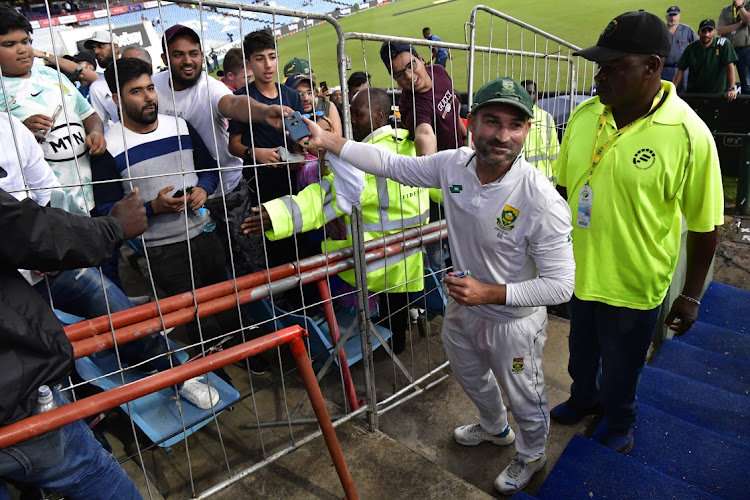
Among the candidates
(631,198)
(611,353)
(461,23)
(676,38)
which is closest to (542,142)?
(631,198)

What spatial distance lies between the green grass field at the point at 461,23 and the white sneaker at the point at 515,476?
13.7 m

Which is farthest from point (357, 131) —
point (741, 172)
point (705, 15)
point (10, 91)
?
point (705, 15)

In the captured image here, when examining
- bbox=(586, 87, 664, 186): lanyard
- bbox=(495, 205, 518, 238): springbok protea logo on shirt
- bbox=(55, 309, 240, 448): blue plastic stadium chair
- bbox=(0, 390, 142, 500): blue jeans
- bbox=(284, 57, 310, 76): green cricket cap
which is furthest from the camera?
bbox=(284, 57, 310, 76): green cricket cap

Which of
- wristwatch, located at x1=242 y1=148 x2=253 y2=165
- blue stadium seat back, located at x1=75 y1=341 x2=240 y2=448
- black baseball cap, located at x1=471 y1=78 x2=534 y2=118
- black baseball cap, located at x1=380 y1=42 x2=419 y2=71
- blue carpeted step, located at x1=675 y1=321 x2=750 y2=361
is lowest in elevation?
blue carpeted step, located at x1=675 y1=321 x2=750 y2=361

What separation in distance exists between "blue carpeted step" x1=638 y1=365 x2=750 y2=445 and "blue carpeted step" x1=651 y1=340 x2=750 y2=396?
0.25 meters

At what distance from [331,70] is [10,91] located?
2876 centimetres

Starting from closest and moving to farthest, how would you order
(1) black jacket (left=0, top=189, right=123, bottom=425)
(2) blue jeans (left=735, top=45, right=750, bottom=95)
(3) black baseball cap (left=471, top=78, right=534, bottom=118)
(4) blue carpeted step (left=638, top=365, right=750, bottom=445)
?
(1) black jacket (left=0, top=189, right=123, bottom=425), (3) black baseball cap (left=471, top=78, right=534, bottom=118), (4) blue carpeted step (left=638, top=365, right=750, bottom=445), (2) blue jeans (left=735, top=45, right=750, bottom=95)

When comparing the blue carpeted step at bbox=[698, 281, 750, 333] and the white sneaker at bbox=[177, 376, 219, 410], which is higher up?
the white sneaker at bbox=[177, 376, 219, 410]

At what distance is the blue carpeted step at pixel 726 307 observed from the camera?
4.02 metres

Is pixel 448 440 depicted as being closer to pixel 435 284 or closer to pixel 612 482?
pixel 612 482

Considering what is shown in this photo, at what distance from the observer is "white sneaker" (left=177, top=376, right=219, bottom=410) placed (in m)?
2.55

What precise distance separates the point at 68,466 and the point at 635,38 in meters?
Result: 2.64

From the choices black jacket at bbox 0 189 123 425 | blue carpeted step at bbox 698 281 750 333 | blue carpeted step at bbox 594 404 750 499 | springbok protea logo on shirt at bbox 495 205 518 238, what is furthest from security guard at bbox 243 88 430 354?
blue carpeted step at bbox 698 281 750 333

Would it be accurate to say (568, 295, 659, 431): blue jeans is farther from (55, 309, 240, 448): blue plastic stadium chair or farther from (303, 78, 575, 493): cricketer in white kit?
(55, 309, 240, 448): blue plastic stadium chair
